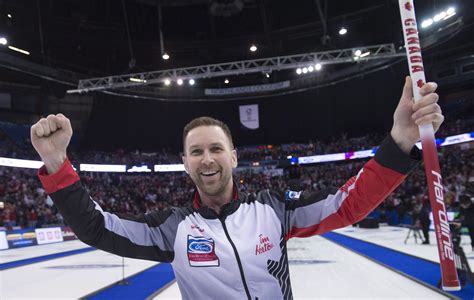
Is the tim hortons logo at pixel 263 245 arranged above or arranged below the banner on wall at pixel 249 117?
below

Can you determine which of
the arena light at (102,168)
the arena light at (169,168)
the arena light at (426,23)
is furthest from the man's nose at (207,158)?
the arena light at (169,168)

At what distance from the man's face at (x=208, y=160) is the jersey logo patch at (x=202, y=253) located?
0.80ft

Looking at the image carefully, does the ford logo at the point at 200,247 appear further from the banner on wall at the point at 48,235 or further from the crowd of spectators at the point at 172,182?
the banner on wall at the point at 48,235

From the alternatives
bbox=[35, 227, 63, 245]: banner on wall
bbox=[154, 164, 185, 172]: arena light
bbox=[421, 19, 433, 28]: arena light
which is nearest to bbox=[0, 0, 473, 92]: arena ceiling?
bbox=[421, 19, 433, 28]: arena light

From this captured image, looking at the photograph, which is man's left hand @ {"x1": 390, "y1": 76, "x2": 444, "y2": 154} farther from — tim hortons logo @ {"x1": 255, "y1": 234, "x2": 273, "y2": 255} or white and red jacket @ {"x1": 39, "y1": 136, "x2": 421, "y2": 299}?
tim hortons logo @ {"x1": 255, "y1": 234, "x2": 273, "y2": 255}

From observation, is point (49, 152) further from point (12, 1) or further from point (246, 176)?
point (246, 176)

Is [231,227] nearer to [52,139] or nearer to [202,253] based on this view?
[202,253]

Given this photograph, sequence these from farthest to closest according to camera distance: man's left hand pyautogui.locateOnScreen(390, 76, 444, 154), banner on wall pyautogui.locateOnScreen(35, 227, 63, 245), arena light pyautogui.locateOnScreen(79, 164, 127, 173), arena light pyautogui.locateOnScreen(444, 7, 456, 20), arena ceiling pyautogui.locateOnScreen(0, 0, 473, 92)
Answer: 1. arena light pyautogui.locateOnScreen(79, 164, 127, 173)
2. arena ceiling pyautogui.locateOnScreen(0, 0, 473, 92)
3. arena light pyautogui.locateOnScreen(444, 7, 456, 20)
4. banner on wall pyautogui.locateOnScreen(35, 227, 63, 245)
5. man's left hand pyautogui.locateOnScreen(390, 76, 444, 154)

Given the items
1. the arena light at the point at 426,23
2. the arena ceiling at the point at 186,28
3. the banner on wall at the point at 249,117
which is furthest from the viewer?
the banner on wall at the point at 249,117

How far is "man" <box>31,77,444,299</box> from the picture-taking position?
1.71m

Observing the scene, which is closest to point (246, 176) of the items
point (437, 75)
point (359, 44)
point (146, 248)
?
point (359, 44)

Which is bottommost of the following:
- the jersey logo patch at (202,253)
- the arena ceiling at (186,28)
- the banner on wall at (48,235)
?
the banner on wall at (48,235)

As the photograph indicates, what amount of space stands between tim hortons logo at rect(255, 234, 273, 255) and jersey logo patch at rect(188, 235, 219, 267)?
0.65 feet

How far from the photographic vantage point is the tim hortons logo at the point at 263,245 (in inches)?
73.9
